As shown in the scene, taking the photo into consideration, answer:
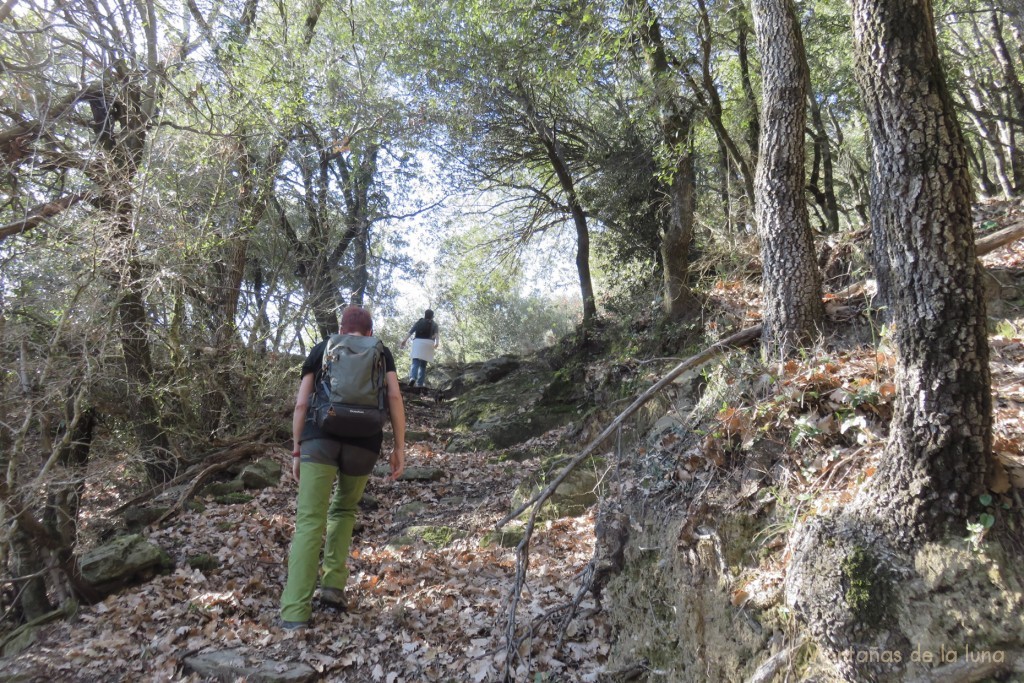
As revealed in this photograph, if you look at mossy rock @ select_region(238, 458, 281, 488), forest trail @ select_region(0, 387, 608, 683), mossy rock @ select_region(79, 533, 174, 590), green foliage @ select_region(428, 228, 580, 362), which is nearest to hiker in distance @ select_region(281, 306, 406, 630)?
forest trail @ select_region(0, 387, 608, 683)

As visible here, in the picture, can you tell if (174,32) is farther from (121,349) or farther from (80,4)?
(121,349)

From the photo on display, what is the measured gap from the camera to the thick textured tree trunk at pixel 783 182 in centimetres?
475

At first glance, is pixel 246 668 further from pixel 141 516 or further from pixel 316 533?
pixel 141 516

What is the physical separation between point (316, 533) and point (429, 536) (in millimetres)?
2058

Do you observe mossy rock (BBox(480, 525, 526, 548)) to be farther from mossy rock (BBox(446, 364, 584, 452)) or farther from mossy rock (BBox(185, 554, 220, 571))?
mossy rock (BBox(446, 364, 584, 452))

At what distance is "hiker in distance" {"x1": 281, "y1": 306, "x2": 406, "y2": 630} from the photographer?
13.8 ft

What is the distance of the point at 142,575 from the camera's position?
4.79 metres

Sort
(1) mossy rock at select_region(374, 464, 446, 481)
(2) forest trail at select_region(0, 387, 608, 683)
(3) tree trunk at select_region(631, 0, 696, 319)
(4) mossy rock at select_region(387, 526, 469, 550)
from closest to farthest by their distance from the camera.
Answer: (2) forest trail at select_region(0, 387, 608, 683)
(4) mossy rock at select_region(387, 526, 469, 550)
(1) mossy rock at select_region(374, 464, 446, 481)
(3) tree trunk at select_region(631, 0, 696, 319)

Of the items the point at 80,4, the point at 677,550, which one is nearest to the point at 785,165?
the point at 677,550

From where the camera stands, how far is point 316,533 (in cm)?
426

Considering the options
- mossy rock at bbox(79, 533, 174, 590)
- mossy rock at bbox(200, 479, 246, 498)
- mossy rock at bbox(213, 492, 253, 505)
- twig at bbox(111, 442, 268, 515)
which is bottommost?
mossy rock at bbox(79, 533, 174, 590)

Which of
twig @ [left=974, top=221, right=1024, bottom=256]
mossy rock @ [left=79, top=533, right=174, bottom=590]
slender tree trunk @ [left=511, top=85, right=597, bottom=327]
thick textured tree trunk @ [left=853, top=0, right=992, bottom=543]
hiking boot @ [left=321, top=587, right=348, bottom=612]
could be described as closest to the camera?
thick textured tree trunk @ [left=853, top=0, right=992, bottom=543]

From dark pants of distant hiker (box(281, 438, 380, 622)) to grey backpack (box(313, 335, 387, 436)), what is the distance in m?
0.18

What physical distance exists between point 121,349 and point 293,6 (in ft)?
27.8
